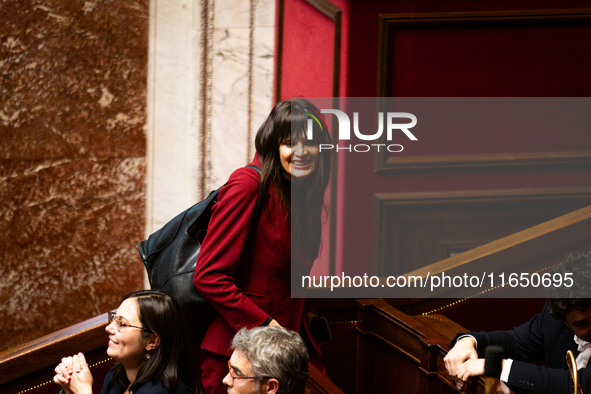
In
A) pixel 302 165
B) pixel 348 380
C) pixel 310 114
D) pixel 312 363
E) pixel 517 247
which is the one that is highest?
pixel 310 114

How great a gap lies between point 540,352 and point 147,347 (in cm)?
125

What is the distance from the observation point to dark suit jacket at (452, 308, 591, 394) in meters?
1.78

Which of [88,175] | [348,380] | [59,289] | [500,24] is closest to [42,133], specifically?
[88,175]

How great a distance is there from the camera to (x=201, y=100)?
3605 mm

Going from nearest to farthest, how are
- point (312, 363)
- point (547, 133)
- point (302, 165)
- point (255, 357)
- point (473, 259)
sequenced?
1. point (255, 357)
2. point (302, 165)
3. point (312, 363)
4. point (473, 259)
5. point (547, 133)

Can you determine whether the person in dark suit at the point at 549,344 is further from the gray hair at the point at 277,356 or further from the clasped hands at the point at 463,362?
the gray hair at the point at 277,356

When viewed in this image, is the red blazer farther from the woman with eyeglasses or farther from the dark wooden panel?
the dark wooden panel

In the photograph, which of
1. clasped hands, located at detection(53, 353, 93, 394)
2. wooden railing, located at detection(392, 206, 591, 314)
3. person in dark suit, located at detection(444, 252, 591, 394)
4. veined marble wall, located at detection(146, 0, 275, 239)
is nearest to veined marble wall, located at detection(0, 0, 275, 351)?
veined marble wall, located at detection(146, 0, 275, 239)

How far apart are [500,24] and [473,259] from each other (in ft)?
5.95

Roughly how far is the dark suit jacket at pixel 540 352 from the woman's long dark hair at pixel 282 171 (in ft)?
2.19

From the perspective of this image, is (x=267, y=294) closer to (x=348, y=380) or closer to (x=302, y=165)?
(x=302, y=165)

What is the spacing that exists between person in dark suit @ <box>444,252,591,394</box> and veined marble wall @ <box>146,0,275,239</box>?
192 centimetres

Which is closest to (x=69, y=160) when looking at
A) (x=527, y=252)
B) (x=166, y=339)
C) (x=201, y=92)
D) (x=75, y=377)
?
(x=201, y=92)

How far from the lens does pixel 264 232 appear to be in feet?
5.88
